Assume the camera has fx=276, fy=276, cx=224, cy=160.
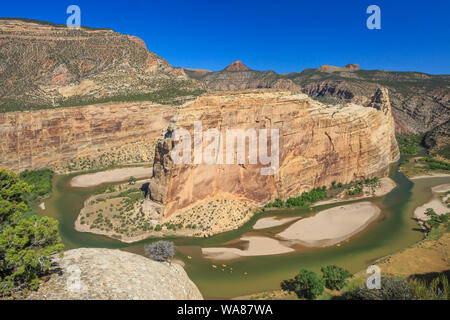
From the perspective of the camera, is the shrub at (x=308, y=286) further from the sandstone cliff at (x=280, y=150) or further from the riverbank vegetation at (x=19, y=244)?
the sandstone cliff at (x=280, y=150)

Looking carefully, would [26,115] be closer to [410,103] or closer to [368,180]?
[368,180]

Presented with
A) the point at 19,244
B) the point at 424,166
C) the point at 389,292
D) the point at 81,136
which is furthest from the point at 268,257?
the point at 81,136

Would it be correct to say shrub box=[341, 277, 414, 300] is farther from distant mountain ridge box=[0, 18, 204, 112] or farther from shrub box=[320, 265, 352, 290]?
distant mountain ridge box=[0, 18, 204, 112]

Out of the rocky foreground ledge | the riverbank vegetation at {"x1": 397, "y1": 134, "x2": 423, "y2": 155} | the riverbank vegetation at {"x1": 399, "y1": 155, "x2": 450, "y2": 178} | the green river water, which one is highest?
the riverbank vegetation at {"x1": 397, "y1": 134, "x2": 423, "y2": 155}

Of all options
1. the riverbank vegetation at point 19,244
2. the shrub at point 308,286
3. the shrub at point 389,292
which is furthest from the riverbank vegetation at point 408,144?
the riverbank vegetation at point 19,244

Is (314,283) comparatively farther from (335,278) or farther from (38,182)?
(38,182)

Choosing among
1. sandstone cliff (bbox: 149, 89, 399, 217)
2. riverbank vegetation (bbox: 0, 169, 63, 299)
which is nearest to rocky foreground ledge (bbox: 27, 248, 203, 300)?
riverbank vegetation (bbox: 0, 169, 63, 299)

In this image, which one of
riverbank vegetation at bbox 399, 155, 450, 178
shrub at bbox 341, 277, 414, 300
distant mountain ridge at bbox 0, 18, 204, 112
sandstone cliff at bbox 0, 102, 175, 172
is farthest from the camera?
distant mountain ridge at bbox 0, 18, 204, 112
